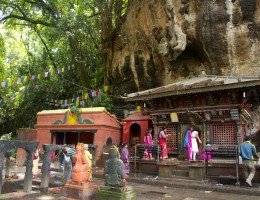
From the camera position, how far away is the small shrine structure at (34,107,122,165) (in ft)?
56.9

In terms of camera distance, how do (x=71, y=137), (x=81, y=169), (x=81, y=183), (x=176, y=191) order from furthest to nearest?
(x=71, y=137) → (x=176, y=191) → (x=81, y=169) → (x=81, y=183)

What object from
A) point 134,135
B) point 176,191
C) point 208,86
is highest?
point 208,86

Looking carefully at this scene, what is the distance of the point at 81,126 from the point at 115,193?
11.6 meters

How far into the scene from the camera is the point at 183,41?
59.6ft

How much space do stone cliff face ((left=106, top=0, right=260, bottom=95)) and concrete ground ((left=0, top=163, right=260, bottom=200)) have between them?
9338 mm

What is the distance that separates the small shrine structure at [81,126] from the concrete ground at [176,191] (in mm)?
6310

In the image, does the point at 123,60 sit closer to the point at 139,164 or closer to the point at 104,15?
the point at 104,15

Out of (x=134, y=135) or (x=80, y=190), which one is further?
(x=134, y=135)

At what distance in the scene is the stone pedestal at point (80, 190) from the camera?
732 centimetres

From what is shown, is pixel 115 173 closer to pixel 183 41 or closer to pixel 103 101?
pixel 183 41

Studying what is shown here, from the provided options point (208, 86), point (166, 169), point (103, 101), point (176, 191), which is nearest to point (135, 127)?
point (103, 101)

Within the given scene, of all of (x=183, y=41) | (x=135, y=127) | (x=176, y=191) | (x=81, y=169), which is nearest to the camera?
(x=81, y=169)

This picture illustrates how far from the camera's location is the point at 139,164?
13.5m

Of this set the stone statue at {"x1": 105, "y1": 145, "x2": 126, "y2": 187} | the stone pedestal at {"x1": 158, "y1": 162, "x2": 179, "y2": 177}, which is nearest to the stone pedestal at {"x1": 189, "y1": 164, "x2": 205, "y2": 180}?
the stone pedestal at {"x1": 158, "y1": 162, "x2": 179, "y2": 177}
